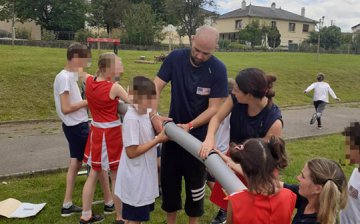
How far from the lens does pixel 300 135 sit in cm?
1057

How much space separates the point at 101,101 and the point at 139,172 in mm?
994

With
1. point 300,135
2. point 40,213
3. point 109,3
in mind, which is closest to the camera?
point 40,213

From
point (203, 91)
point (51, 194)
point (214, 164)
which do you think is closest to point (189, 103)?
point (203, 91)

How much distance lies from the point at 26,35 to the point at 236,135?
4146 centimetres

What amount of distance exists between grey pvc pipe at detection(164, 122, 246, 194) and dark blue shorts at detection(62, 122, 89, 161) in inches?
72.7

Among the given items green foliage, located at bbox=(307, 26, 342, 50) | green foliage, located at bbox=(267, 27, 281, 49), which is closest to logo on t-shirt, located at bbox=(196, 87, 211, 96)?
green foliage, located at bbox=(267, 27, 281, 49)

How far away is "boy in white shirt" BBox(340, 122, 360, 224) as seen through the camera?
2.90 meters

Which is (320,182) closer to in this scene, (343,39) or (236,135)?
(236,135)

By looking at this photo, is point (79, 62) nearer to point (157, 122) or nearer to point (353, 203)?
point (157, 122)

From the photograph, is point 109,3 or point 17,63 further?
point 109,3

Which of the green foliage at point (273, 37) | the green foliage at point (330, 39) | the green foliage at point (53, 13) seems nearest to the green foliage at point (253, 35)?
the green foliage at point (273, 37)

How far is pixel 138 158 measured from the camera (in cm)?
347

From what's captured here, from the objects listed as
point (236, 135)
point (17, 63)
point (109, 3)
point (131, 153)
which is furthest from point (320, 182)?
point (109, 3)

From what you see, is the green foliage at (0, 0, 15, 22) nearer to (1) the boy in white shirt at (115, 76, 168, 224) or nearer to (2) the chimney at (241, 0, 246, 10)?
(1) the boy in white shirt at (115, 76, 168, 224)
